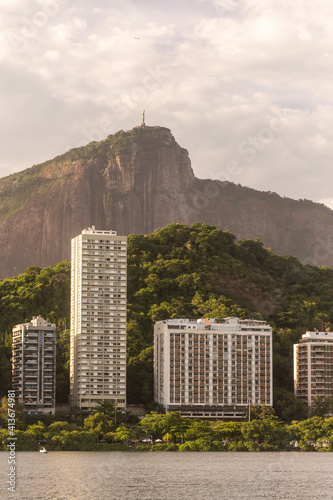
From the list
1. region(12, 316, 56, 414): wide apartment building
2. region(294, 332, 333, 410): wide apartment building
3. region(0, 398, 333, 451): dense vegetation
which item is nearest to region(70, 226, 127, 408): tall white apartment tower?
region(12, 316, 56, 414): wide apartment building

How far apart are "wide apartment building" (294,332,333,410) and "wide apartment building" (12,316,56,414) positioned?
140ft

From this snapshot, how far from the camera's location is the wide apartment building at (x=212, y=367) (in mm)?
173375

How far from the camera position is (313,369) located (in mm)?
181000

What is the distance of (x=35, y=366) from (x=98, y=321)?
14.3m

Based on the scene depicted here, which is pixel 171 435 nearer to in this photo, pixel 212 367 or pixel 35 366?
pixel 212 367

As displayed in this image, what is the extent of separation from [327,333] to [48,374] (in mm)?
50187

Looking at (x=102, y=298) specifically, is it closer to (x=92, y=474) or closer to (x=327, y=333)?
(x=327, y=333)

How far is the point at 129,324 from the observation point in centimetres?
19338

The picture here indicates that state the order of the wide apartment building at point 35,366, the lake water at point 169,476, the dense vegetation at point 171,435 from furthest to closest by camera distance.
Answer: the wide apartment building at point 35,366 < the dense vegetation at point 171,435 < the lake water at point 169,476

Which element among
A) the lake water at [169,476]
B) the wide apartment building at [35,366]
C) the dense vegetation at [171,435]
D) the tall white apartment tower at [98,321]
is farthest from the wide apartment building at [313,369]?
the wide apartment building at [35,366]

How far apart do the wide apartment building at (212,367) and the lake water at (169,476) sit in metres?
29.5

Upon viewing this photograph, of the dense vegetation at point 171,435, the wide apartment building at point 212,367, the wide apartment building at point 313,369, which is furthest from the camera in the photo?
the wide apartment building at point 313,369

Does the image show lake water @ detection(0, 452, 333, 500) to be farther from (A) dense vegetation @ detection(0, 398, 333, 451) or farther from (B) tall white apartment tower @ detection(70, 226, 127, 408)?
(B) tall white apartment tower @ detection(70, 226, 127, 408)

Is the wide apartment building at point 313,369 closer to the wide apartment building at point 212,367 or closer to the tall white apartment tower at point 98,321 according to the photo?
the wide apartment building at point 212,367
